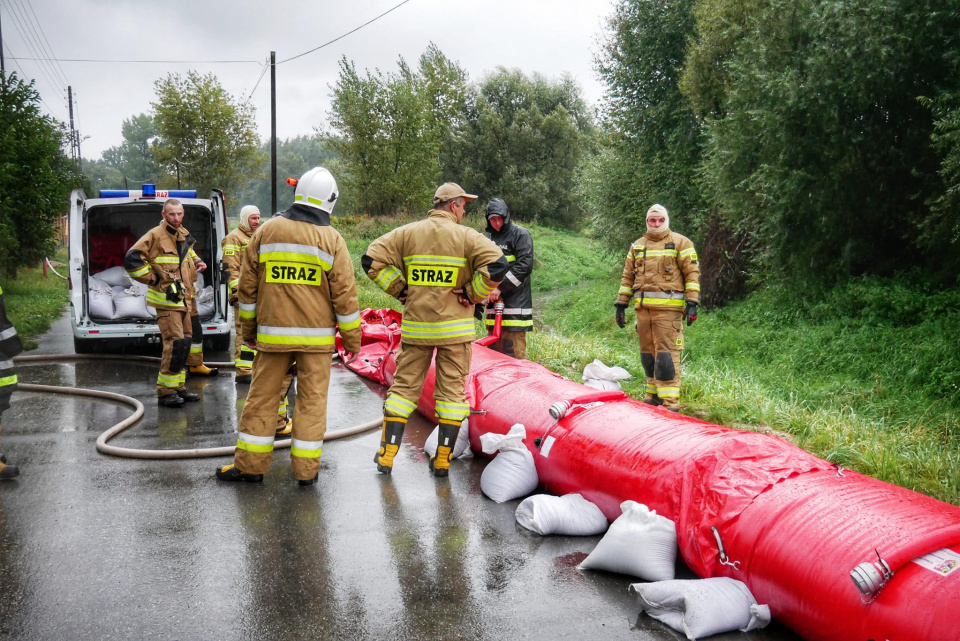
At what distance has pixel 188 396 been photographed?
23.3 ft

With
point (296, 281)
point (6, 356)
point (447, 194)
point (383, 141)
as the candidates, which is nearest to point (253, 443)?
point (296, 281)

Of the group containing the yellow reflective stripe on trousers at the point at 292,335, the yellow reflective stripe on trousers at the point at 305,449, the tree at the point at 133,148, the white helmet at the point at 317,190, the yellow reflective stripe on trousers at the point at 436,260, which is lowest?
the yellow reflective stripe on trousers at the point at 305,449

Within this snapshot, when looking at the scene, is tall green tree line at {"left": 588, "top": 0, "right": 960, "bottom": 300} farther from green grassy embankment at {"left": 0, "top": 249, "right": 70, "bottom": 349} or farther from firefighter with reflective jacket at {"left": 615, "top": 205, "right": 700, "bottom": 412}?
green grassy embankment at {"left": 0, "top": 249, "right": 70, "bottom": 349}

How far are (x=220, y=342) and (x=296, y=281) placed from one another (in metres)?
5.66

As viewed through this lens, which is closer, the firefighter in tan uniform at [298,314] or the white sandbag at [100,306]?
the firefighter in tan uniform at [298,314]

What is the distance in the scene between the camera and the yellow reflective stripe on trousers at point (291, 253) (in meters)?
4.66

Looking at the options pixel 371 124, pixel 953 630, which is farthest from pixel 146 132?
pixel 953 630

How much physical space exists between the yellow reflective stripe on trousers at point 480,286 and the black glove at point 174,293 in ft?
10.8

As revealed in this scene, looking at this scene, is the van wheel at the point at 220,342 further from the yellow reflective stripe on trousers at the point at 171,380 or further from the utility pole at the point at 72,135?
the utility pole at the point at 72,135

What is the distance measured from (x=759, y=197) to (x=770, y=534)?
976 cm

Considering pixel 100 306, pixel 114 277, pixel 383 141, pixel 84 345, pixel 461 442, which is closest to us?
pixel 461 442

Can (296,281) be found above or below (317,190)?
below

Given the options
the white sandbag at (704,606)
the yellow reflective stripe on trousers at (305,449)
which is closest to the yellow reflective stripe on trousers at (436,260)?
the yellow reflective stripe on trousers at (305,449)

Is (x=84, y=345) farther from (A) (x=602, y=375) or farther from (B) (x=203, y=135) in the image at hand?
(B) (x=203, y=135)
